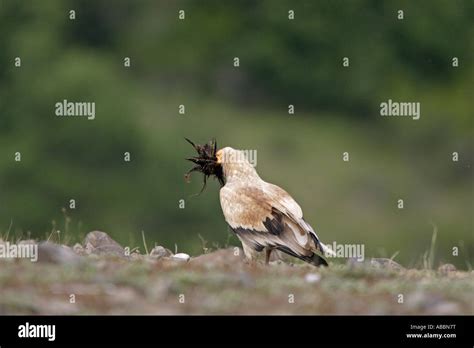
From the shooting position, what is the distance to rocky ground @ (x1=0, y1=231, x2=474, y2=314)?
11.6 m

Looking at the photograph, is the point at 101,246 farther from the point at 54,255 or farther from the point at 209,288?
the point at 209,288

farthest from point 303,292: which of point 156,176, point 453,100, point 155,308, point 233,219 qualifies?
point 453,100

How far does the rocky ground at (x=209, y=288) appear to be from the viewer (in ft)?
38.0

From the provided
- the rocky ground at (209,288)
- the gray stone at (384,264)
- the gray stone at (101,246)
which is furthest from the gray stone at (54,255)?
the gray stone at (384,264)

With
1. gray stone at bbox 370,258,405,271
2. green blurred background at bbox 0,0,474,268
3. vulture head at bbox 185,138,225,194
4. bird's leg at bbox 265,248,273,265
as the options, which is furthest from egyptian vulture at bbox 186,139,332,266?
green blurred background at bbox 0,0,474,268

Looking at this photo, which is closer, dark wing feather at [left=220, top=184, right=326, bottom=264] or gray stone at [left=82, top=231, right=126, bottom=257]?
dark wing feather at [left=220, top=184, right=326, bottom=264]

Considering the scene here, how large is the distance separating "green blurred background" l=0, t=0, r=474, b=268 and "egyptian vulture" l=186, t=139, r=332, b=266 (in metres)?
19.7

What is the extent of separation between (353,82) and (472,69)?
5.76 m

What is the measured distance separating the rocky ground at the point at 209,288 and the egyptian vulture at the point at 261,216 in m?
0.32

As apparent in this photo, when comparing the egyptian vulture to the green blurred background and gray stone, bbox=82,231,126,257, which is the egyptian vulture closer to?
gray stone, bbox=82,231,126,257

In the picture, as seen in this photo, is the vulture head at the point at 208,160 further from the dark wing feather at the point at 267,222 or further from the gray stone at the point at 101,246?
the gray stone at the point at 101,246
